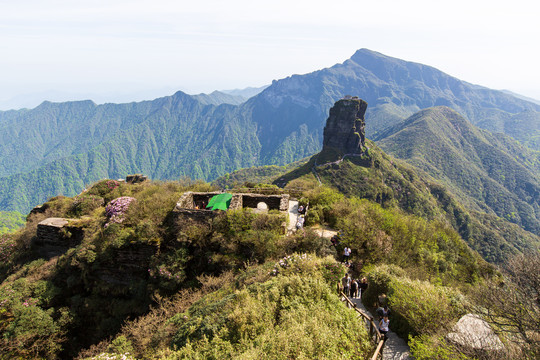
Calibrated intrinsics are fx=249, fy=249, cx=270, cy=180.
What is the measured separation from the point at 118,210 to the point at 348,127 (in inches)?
4352

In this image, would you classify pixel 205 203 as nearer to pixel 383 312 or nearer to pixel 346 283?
pixel 346 283

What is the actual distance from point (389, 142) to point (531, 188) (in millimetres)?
91829

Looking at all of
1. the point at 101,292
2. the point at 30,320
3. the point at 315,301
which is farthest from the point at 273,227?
the point at 30,320

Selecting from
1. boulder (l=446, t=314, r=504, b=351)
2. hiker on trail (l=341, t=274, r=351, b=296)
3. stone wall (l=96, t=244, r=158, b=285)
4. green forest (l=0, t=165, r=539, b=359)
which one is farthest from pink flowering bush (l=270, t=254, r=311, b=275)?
stone wall (l=96, t=244, r=158, b=285)

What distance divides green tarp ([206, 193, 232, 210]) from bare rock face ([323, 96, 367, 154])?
332 feet

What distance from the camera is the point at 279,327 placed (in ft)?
24.2

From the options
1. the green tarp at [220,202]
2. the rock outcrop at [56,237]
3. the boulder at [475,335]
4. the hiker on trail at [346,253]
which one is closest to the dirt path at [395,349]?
the boulder at [475,335]

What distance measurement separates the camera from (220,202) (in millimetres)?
17141

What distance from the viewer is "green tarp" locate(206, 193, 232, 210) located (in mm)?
16484

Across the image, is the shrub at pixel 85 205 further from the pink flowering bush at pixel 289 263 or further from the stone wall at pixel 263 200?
the pink flowering bush at pixel 289 263

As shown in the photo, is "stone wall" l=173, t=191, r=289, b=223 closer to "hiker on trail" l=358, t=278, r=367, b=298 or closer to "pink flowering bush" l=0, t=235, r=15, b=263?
"hiker on trail" l=358, t=278, r=367, b=298

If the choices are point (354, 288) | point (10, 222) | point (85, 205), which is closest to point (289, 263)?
point (354, 288)

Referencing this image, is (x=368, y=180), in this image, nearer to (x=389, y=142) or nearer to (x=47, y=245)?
(x=47, y=245)

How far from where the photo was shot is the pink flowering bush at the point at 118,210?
1579 centimetres
